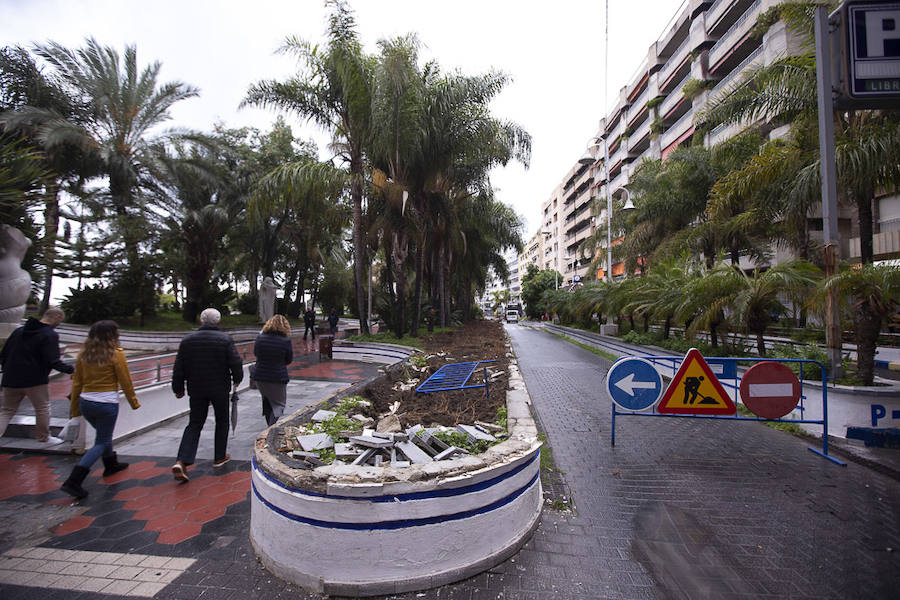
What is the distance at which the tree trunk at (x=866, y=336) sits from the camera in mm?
5691

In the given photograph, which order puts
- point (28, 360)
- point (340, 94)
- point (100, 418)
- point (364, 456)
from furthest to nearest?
point (340, 94) → point (28, 360) → point (100, 418) → point (364, 456)

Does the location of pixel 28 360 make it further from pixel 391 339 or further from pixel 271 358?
pixel 391 339

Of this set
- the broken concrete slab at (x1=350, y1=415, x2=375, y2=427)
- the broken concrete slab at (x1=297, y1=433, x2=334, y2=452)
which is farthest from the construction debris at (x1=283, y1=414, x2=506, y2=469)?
the broken concrete slab at (x1=350, y1=415, x2=375, y2=427)

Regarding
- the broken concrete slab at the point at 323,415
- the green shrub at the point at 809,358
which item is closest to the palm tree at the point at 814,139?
the green shrub at the point at 809,358

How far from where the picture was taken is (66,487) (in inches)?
146

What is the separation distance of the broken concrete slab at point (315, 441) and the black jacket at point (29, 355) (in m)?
3.21

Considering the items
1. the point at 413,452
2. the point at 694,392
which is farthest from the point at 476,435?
the point at 694,392

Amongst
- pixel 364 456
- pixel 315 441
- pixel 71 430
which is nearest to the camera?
pixel 364 456

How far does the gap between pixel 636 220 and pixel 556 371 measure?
10.8 m

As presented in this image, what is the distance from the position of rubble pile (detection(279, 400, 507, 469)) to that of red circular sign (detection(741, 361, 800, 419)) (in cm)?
290

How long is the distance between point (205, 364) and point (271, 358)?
0.70 m

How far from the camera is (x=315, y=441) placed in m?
3.44

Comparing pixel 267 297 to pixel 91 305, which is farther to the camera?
pixel 91 305

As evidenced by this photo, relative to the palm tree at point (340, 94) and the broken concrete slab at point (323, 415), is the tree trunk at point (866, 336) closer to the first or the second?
the broken concrete slab at point (323, 415)
